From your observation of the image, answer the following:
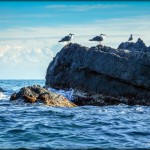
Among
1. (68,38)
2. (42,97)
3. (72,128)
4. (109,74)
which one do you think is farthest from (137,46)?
(72,128)

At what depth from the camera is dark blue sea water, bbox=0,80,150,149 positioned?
55.2 feet

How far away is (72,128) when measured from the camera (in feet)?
68.0

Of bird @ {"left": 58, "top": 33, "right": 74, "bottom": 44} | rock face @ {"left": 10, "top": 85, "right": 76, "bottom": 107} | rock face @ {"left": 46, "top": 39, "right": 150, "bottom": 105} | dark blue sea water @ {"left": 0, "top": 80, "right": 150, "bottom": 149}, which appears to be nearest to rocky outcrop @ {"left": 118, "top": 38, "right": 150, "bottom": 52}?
bird @ {"left": 58, "top": 33, "right": 74, "bottom": 44}

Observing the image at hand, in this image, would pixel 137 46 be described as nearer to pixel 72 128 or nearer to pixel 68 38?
pixel 68 38

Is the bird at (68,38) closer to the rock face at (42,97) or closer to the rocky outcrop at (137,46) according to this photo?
the rocky outcrop at (137,46)

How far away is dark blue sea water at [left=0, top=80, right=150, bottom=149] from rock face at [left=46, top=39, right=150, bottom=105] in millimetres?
4778

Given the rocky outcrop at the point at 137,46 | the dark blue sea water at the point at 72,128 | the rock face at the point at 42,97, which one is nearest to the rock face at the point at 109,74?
the rock face at the point at 42,97

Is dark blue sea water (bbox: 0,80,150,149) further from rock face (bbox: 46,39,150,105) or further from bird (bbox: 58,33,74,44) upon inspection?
bird (bbox: 58,33,74,44)

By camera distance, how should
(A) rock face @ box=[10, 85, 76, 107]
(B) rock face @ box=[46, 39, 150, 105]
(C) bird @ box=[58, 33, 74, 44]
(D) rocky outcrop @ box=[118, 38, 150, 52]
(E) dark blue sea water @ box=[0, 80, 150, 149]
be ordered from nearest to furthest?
1. (E) dark blue sea water @ box=[0, 80, 150, 149]
2. (A) rock face @ box=[10, 85, 76, 107]
3. (B) rock face @ box=[46, 39, 150, 105]
4. (C) bird @ box=[58, 33, 74, 44]
5. (D) rocky outcrop @ box=[118, 38, 150, 52]

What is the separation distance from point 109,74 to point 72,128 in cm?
1516

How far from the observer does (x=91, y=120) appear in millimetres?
23812

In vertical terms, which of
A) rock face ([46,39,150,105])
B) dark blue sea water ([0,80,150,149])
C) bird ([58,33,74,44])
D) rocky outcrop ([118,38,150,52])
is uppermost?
bird ([58,33,74,44])

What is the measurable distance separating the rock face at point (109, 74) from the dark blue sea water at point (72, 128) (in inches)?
188

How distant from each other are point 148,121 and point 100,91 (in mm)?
11676
